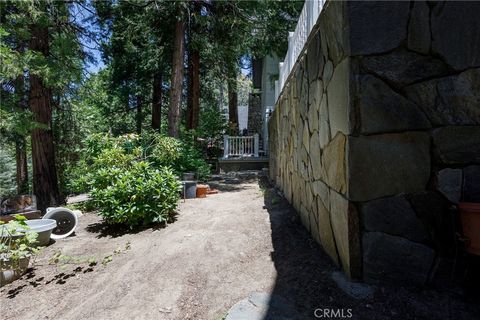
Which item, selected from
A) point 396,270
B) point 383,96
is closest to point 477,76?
point 383,96

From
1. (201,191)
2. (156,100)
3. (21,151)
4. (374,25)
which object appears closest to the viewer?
(374,25)

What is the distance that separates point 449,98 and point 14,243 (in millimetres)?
3935

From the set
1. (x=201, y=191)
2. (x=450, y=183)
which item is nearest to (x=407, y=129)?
(x=450, y=183)

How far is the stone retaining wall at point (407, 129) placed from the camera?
199 centimetres

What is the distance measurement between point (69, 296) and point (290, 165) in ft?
9.96

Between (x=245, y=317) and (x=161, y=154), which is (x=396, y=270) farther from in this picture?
(x=161, y=154)

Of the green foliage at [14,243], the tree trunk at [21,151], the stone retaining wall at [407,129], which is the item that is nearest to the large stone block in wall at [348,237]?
the stone retaining wall at [407,129]

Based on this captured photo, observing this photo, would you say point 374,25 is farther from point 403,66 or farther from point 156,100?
point 156,100

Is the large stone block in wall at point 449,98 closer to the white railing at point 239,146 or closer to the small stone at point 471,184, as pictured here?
the small stone at point 471,184

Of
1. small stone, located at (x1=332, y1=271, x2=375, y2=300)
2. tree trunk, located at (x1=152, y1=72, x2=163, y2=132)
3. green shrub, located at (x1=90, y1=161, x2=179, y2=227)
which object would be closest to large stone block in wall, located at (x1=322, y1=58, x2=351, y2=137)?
small stone, located at (x1=332, y1=271, x2=375, y2=300)

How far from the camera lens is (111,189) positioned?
4.45m

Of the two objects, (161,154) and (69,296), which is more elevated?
(161,154)

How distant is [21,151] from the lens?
14297 mm

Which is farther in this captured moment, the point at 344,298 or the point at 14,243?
the point at 14,243
